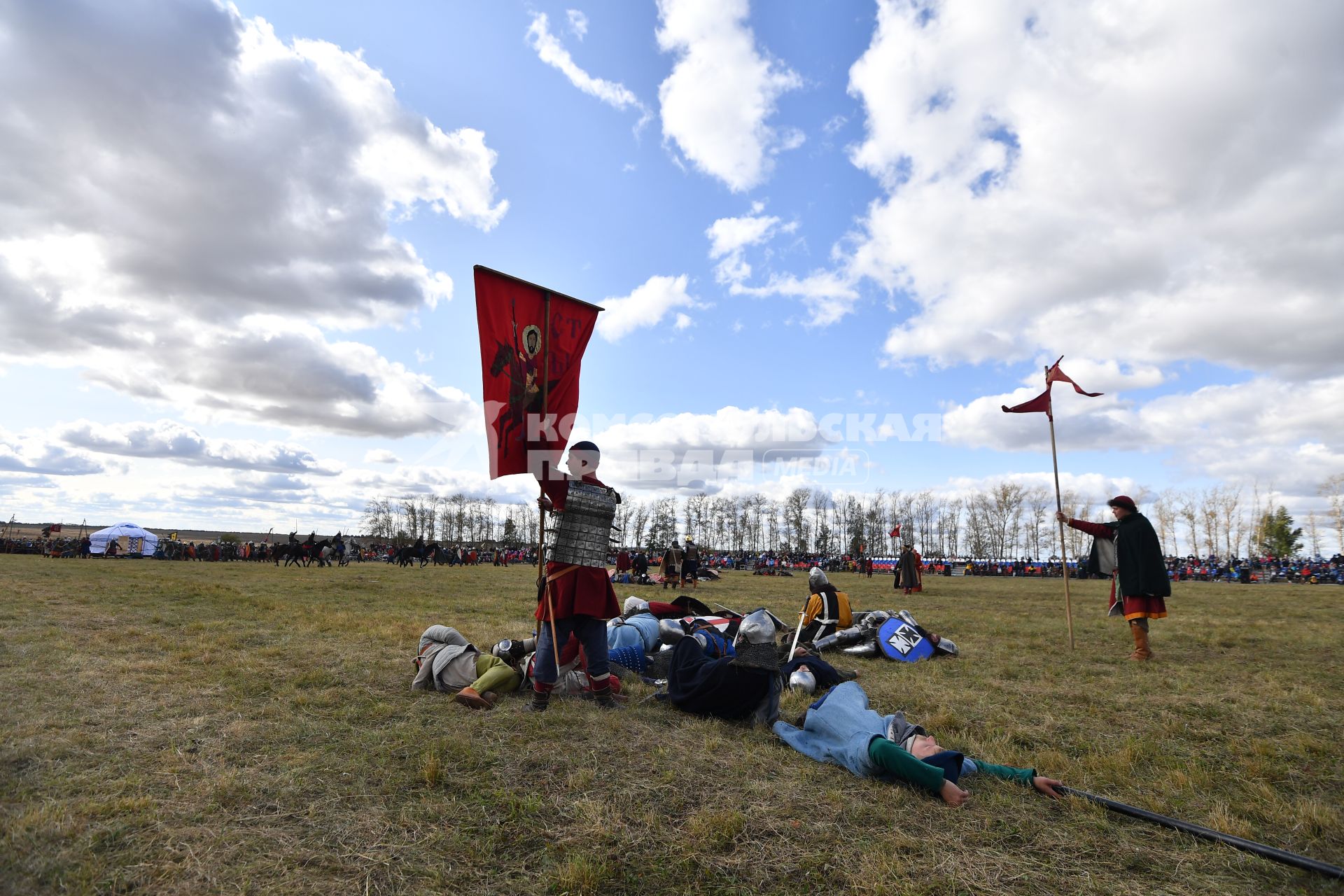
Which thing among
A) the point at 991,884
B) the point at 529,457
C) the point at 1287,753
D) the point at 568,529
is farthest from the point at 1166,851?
the point at 529,457

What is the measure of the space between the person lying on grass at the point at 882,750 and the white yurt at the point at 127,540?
4878 centimetres

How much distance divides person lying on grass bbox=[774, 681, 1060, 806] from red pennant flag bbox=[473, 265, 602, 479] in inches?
104

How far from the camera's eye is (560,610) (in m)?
4.93

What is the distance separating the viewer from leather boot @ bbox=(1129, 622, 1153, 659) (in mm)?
7441

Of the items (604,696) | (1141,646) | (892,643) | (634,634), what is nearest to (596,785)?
(604,696)

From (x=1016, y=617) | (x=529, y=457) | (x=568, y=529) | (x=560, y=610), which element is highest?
(x=529, y=457)

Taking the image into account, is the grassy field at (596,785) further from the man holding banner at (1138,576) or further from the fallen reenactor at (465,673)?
the man holding banner at (1138,576)

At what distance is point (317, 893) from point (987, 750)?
3750 mm

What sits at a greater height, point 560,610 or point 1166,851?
point 560,610

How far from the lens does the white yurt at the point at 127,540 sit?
40.0 metres

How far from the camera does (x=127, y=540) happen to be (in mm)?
40625

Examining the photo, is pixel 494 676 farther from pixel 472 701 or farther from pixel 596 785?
pixel 596 785

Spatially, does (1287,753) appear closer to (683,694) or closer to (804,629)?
(683,694)

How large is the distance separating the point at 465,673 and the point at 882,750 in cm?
344
